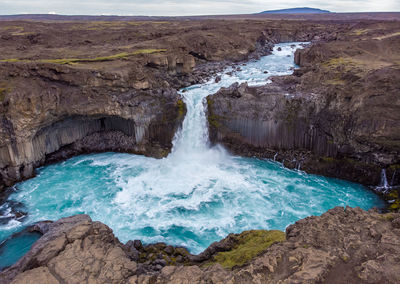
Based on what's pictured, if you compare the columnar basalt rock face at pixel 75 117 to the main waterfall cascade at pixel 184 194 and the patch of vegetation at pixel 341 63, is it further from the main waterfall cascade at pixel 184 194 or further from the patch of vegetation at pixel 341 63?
the patch of vegetation at pixel 341 63

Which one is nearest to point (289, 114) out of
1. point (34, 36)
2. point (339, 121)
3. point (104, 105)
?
point (339, 121)

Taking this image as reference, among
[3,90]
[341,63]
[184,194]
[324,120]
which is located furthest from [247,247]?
[341,63]

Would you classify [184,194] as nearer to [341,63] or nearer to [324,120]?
[324,120]

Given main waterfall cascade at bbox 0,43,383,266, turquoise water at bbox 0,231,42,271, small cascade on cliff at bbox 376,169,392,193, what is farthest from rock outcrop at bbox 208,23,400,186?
turquoise water at bbox 0,231,42,271

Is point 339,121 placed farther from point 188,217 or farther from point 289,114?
point 188,217

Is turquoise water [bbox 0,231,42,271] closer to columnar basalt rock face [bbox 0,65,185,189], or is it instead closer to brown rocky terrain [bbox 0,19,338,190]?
columnar basalt rock face [bbox 0,65,185,189]

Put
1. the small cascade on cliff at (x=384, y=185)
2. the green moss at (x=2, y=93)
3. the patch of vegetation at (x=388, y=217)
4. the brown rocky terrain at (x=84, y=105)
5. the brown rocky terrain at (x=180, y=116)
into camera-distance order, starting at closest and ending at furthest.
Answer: the patch of vegetation at (x=388, y=217)
the small cascade on cliff at (x=384, y=185)
the brown rocky terrain at (x=180, y=116)
the green moss at (x=2, y=93)
the brown rocky terrain at (x=84, y=105)

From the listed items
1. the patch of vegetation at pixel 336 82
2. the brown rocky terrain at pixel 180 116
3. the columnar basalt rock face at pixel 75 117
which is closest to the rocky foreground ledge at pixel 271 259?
the brown rocky terrain at pixel 180 116
